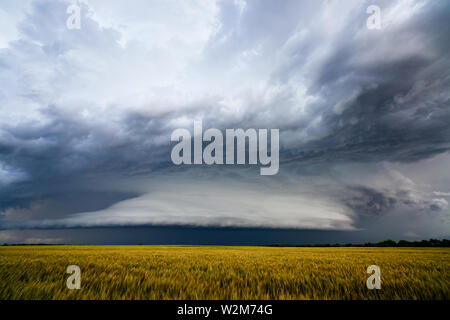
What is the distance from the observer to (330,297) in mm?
3775

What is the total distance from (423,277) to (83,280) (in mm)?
7430

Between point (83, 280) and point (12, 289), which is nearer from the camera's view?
point (12, 289)
